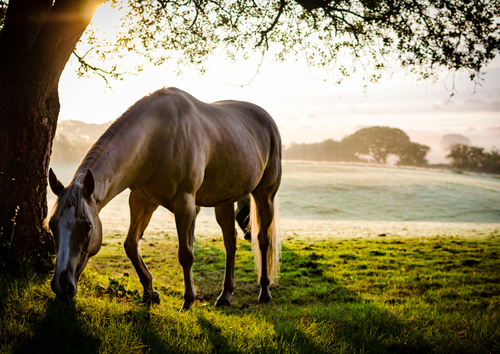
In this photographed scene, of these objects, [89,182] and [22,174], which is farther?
[22,174]

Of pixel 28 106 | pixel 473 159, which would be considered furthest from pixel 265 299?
pixel 473 159

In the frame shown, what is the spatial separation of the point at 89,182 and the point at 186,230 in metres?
1.41

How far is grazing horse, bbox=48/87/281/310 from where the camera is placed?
2.88 metres

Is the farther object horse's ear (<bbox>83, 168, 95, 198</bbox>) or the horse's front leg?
the horse's front leg

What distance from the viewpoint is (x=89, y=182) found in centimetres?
288

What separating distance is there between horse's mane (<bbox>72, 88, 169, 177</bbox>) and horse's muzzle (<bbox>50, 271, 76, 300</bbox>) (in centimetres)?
74

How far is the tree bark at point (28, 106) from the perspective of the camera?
4473 mm

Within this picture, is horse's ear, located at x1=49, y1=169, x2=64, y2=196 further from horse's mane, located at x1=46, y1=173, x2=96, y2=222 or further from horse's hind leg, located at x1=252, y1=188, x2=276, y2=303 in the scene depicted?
horse's hind leg, located at x1=252, y1=188, x2=276, y2=303

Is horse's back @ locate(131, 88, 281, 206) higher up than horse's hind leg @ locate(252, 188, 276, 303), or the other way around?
horse's back @ locate(131, 88, 281, 206)

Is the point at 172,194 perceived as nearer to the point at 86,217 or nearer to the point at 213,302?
the point at 86,217

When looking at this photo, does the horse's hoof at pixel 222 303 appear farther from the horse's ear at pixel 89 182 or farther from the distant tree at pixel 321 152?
the distant tree at pixel 321 152

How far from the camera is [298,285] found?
6305 mm

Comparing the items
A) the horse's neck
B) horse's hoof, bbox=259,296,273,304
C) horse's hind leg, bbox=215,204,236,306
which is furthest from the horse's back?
horse's hoof, bbox=259,296,273,304

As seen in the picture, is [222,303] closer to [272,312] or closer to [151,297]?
[272,312]
